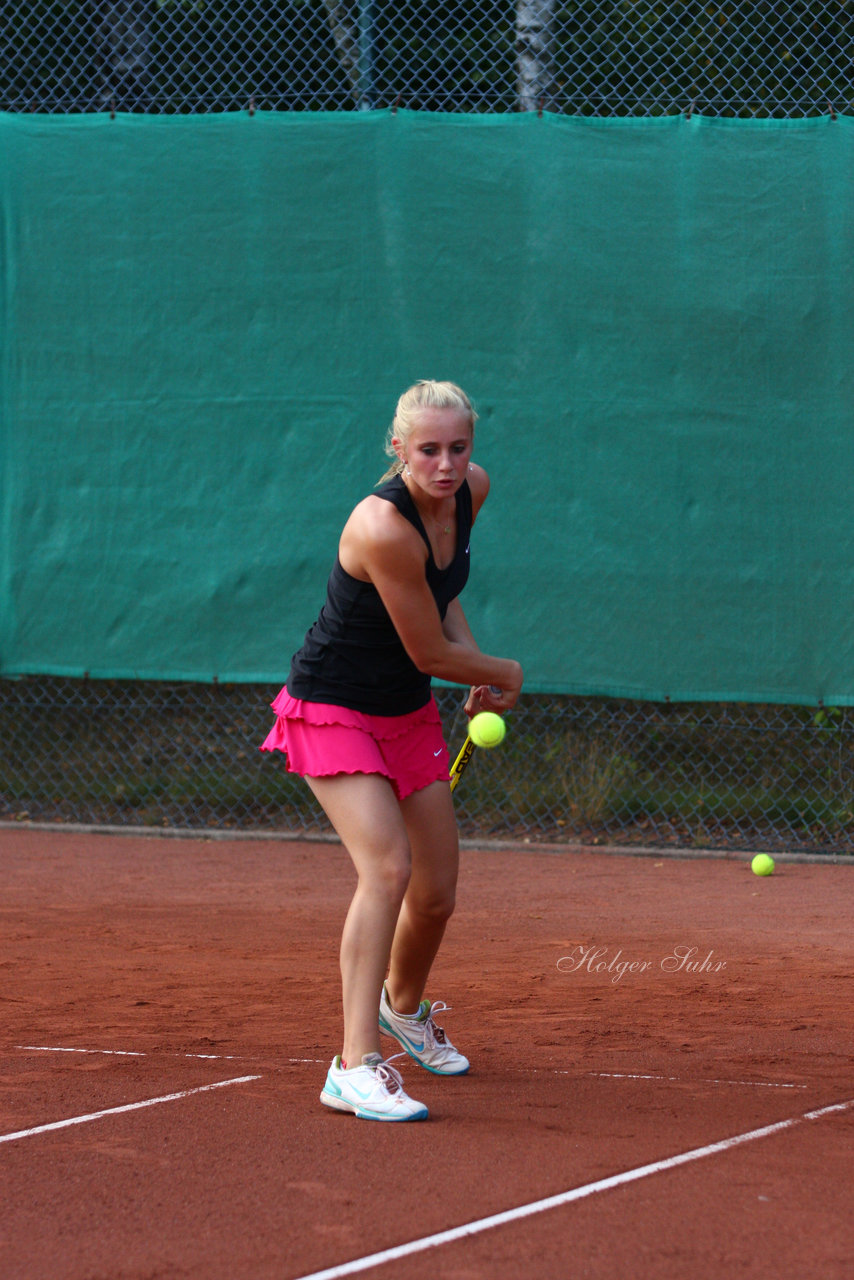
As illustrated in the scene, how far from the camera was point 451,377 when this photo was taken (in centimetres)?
682

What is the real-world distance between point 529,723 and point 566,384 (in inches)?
71.1

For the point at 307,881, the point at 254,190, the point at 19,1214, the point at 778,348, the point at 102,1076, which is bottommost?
the point at 307,881

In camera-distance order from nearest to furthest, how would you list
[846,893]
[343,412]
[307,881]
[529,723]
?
[846,893]
[307,881]
[343,412]
[529,723]

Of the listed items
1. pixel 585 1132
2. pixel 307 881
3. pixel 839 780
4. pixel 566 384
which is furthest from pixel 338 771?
pixel 839 780

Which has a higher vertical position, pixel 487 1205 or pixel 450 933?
pixel 487 1205

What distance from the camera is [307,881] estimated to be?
6484mm

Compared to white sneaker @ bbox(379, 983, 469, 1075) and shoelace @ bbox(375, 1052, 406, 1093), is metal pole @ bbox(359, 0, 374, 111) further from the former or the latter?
shoelace @ bbox(375, 1052, 406, 1093)

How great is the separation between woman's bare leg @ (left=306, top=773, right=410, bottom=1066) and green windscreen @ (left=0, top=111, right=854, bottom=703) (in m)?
3.38

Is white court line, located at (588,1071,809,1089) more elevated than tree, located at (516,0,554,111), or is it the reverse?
tree, located at (516,0,554,111)

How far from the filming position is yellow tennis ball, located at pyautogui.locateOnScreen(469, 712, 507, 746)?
143 inches

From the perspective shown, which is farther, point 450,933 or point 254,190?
point 254,190

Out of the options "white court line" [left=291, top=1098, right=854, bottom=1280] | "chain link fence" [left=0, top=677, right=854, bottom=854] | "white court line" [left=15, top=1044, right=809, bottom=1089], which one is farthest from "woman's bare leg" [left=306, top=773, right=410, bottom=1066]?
"chain link fence" [left=0, top=677, right=854, bottom=854]

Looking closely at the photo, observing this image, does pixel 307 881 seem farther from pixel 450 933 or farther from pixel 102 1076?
pixel 102 1076

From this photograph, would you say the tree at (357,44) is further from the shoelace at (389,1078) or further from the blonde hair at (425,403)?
the shoelace at (389,1078)
